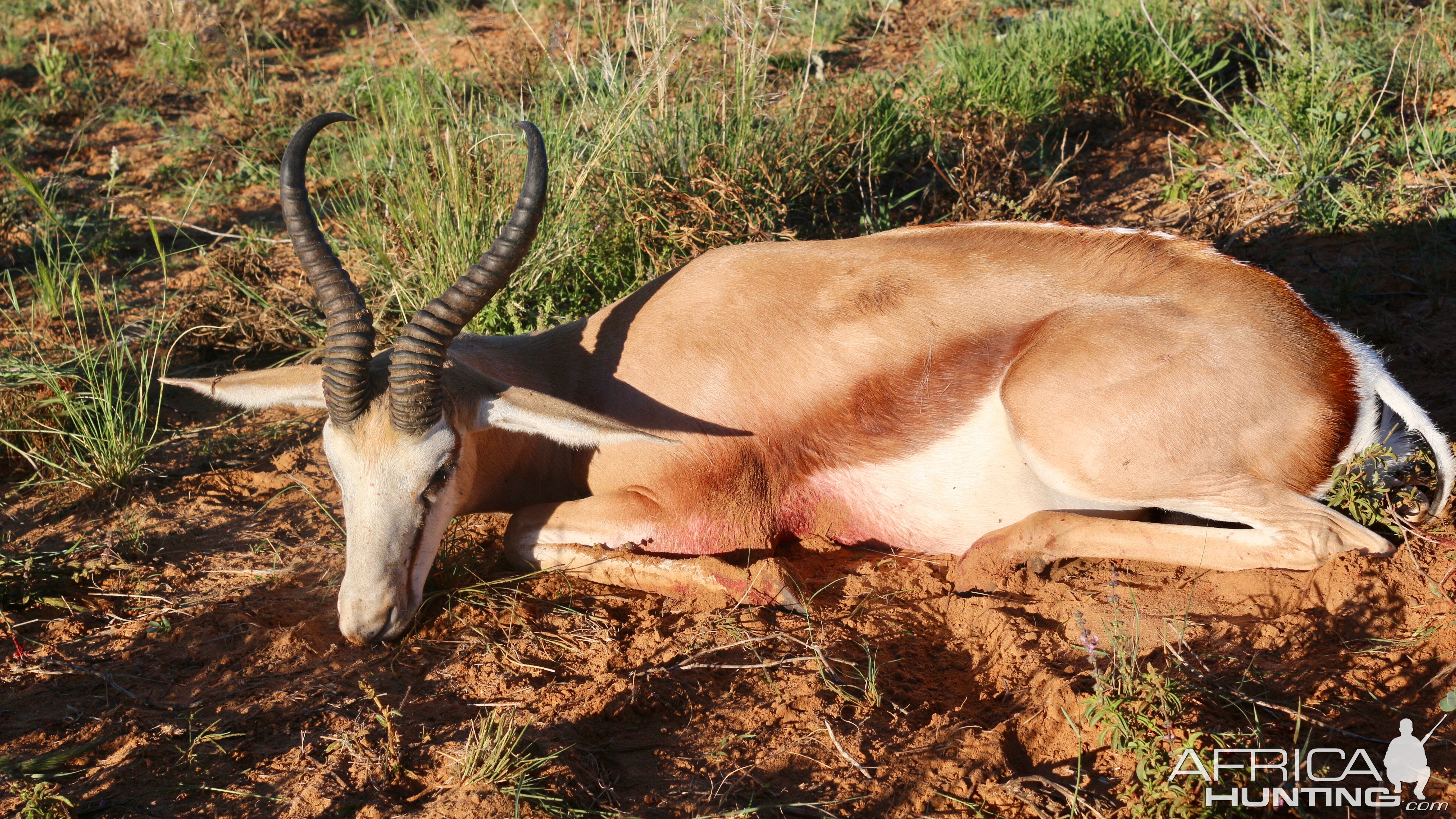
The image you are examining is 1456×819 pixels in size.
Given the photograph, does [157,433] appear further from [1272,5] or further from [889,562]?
[1272,5]

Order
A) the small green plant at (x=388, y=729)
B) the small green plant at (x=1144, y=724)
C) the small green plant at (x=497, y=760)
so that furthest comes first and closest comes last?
the small green plant at (x=388, y=729), the small green plant at (x=497, y=760), the small green plant at (x=1144, y=724)

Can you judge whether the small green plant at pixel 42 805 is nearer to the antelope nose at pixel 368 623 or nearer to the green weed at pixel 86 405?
the antelope nose at pixel 368 623

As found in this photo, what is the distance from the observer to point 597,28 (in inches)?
305

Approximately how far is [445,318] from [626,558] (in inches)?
50.0

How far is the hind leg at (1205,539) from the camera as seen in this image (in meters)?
3.92

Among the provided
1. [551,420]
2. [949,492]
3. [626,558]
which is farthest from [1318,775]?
[551,420]

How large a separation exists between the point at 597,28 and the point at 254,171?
302 centimetres

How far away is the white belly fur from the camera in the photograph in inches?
170

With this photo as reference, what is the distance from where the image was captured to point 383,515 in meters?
3.88

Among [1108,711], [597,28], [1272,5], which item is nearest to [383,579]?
[1108,711]

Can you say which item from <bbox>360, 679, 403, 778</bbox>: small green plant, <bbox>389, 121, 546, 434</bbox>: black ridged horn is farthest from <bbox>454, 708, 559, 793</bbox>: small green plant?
<bbox>389, 121, 546, 434</bbox>: black ridged horn

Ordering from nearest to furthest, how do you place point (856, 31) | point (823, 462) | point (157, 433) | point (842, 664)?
point (842, 664) → point (823, 462) → point (157, 433) → point (856, 31)

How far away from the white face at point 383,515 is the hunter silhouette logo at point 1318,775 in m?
2.70

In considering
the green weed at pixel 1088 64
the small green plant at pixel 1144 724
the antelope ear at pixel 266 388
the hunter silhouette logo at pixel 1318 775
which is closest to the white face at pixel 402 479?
the antelope ear at pixel 266 388
